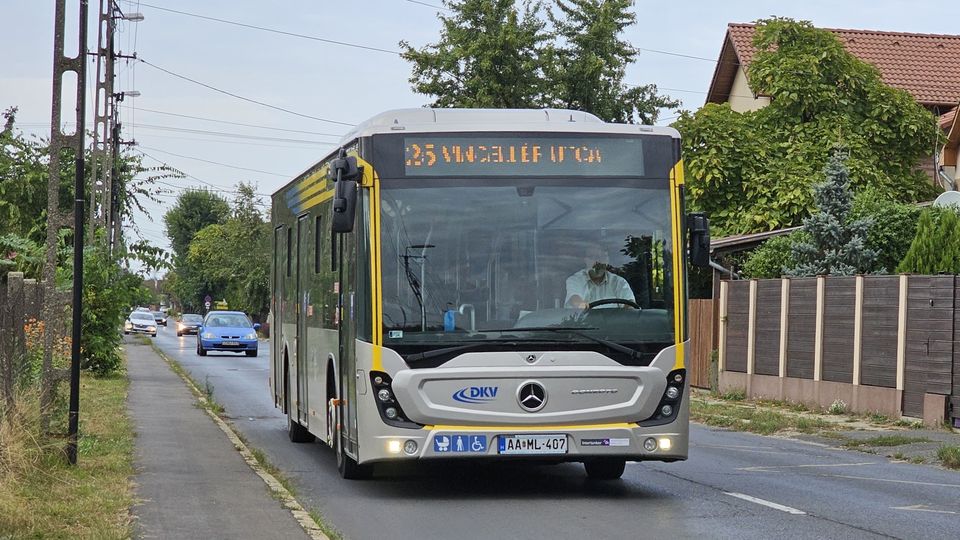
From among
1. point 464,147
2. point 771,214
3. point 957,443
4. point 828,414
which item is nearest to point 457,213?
point 464,147

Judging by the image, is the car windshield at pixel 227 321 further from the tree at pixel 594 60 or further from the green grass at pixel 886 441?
the green grass at pixel 886 441

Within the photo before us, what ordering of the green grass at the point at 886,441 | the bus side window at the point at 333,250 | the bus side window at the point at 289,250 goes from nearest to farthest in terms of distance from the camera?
the bus side window at the point at 333,250
the bus side window at the point at 289,250
the green grass at the point at 886,441

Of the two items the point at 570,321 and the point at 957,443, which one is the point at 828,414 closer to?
the point at 957,443

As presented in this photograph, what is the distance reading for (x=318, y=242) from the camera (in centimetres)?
1498

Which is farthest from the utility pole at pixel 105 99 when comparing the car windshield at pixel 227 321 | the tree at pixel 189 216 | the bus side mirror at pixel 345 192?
the tree at pixel 189 216

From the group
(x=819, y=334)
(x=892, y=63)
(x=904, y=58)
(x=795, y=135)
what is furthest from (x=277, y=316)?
(x=904, y=58)

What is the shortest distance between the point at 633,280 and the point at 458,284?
4.62 ft

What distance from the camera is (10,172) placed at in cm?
4181

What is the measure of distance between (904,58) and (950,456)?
34.8 metres

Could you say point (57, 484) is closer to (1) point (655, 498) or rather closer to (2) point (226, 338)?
(1) point (655, 498)

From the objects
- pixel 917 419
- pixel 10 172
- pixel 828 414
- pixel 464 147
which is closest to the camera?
pixel 464 147

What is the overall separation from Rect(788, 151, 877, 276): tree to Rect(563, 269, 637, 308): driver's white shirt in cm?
1577

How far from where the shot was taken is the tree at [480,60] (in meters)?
50.7

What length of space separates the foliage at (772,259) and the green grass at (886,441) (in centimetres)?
1084
